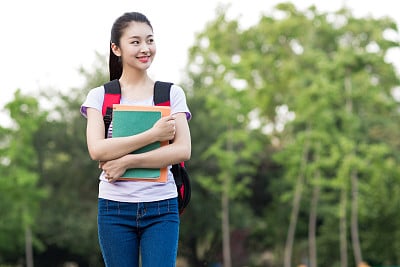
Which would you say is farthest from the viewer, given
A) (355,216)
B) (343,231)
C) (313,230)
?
(313,230)

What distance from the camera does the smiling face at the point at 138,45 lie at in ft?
10.6

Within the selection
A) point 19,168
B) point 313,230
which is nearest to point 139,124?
point 19,168

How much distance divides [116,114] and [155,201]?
14.5 inches

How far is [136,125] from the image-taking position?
10.3 ft

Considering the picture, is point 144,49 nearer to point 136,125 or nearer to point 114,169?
point 136,125

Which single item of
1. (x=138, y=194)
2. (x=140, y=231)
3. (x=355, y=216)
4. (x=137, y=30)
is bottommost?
(x=355, y=216)

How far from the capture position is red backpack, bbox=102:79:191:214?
3205 millimetres

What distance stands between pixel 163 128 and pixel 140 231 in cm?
41

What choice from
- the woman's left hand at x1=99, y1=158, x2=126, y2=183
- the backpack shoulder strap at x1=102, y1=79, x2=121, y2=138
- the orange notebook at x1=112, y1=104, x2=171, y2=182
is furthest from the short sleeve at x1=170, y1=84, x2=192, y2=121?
the woman's left hand at x1=99, y1=158, x2=126, y2=183

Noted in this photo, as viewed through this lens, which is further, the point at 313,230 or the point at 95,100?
the point at 313,230

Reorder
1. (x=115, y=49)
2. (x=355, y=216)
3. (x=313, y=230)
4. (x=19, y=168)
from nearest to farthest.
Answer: (x=115, y=49), (x=19, y=168), (x=355, y=216), (x=313, y=230)

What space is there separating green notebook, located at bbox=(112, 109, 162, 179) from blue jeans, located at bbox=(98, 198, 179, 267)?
117 mm

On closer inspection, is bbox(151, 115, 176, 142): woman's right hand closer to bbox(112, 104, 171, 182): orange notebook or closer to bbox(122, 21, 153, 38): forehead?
bbox(112, 104, 171, 182): orange notebook

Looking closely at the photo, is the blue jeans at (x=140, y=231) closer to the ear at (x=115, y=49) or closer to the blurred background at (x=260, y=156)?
the ear at (x=115, y=49)
